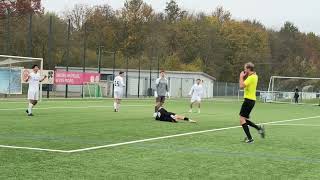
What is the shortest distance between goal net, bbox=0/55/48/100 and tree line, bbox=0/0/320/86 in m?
26.2

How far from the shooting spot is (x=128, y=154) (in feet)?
36.3

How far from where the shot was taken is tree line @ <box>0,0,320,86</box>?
80537mm

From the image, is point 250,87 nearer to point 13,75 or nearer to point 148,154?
point 148,154

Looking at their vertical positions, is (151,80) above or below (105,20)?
below

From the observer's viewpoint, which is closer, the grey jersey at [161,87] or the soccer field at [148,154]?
the soccer field at [148,154]

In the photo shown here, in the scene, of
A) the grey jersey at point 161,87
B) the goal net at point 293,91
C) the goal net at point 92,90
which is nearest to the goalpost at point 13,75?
the goal net at point 92,90

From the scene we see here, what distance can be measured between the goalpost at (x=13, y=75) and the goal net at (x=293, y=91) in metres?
28.6

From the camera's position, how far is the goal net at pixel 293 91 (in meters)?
61.1

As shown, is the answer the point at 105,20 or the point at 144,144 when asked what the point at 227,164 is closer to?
the point at 144,144

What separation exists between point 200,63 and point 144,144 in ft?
260

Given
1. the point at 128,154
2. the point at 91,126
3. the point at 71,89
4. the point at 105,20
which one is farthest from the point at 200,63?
the point at 128,154

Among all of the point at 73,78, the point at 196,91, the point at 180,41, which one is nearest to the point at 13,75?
the point at 73,78

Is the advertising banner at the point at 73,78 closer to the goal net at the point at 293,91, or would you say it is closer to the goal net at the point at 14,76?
the goal net at the point at 14,76

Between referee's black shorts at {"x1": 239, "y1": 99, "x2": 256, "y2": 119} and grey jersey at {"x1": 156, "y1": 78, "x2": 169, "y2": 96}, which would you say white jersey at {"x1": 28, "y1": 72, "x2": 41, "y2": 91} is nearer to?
grey jersey at {"x1": 156, "y1": 78, "x2": 169, "y2": 96}
